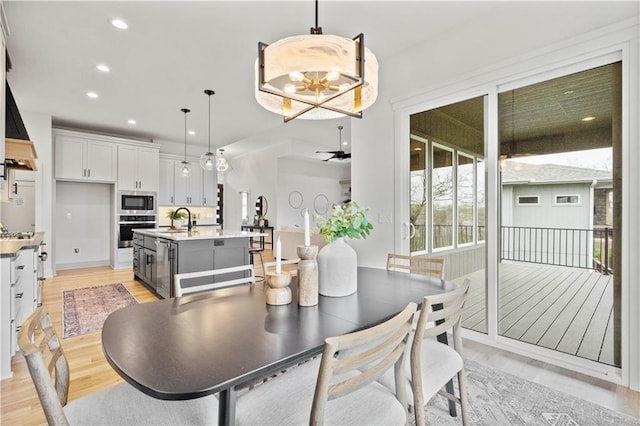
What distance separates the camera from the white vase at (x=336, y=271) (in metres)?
1.57

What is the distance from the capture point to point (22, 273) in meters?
2.73

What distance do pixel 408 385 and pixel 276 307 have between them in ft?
2.12

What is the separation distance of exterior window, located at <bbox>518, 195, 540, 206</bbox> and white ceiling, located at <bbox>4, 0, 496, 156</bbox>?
159 centimetres

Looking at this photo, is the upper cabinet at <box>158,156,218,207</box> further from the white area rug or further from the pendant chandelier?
the white area rug

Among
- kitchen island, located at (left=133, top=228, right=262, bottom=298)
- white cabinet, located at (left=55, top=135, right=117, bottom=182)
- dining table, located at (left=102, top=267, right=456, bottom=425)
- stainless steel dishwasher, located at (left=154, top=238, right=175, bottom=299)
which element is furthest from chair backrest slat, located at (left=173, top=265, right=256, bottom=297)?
white cabinet, located at (left=55, top=135, right=117, bottom=182)

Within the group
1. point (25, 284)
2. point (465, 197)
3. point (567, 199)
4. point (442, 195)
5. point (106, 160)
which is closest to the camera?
point (567, 199)

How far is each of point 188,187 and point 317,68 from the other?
7.08m

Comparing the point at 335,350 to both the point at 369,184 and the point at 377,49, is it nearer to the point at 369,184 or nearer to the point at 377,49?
the point at 369,184

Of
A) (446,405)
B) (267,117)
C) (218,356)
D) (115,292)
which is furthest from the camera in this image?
(267,117)

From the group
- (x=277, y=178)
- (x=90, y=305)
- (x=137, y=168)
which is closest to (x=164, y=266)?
(x=90, y=305)

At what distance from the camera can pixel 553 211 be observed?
2.45m

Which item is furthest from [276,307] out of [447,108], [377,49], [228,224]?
[228,224]

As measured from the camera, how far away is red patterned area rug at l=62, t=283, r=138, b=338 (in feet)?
10.3

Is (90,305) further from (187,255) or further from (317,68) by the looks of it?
(317,68)
